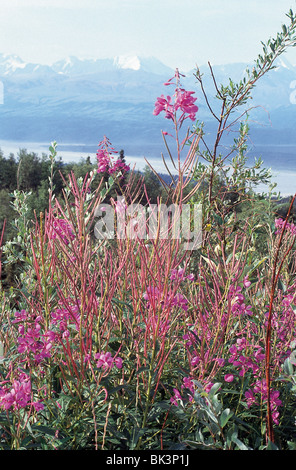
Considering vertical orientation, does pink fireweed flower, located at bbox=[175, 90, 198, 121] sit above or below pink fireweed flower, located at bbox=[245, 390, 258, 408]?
above

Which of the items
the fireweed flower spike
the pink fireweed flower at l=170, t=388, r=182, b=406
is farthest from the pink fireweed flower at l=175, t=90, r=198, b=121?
the pink fireweed flower at l=170, t=388, r=182, b=406

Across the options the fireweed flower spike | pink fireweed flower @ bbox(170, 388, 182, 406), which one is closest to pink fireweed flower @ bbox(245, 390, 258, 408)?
pink fireweed flower @ bbox(170, 388, 182, 406)

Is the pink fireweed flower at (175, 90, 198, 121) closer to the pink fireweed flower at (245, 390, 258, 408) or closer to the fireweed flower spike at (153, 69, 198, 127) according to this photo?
the fireweed flower spike at (153, 69, 198, 127)

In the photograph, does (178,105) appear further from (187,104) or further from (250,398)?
(250,398)

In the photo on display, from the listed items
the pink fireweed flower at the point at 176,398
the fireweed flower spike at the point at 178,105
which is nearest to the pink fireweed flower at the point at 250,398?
the pink fireweed flower at the point at 176,398

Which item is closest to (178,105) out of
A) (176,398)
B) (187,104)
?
(187,104)

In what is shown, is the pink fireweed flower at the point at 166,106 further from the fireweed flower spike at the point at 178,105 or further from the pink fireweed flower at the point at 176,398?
the pink fireweed flower at the point at 176,398

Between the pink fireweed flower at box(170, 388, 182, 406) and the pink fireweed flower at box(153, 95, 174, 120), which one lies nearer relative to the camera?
the pink fireweed flower at box(170, 388, 182, 406)

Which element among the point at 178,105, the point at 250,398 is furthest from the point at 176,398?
the point at 178,105

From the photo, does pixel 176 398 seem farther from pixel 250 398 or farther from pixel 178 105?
pixel 178 105

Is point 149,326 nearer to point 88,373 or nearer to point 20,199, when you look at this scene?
point 88,373

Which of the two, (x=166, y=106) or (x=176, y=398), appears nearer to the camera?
A: (x=176, y=398)

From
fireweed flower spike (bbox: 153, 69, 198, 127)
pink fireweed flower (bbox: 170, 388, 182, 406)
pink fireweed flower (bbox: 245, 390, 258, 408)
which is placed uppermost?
fireweed flower spike (bbox: 153, 69, 198, 127)

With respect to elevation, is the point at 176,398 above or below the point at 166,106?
below
